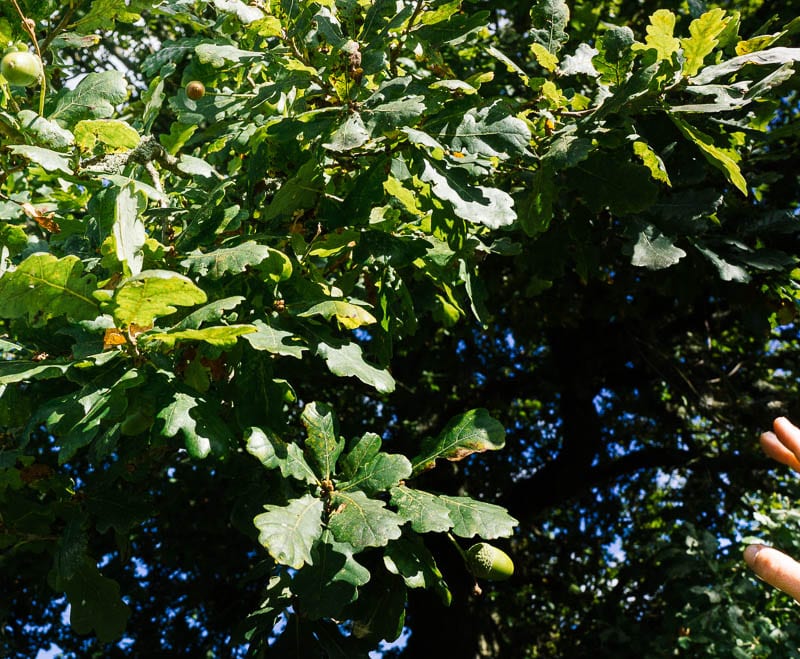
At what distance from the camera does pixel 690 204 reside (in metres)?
2.29

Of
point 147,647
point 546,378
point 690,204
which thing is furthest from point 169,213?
point 147,647

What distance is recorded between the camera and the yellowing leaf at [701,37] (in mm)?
1686

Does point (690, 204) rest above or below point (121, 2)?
below

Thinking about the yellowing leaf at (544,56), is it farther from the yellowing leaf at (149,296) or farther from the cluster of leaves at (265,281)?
the yellowing leaf at (149,296)

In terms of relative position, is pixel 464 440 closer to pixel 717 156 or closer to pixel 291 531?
pixel 291 531

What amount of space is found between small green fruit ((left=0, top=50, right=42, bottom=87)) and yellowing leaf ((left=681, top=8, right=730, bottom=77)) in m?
1.55

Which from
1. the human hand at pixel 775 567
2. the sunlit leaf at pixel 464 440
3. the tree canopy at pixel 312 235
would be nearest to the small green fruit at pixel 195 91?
the tree canopy at pixel 312 235

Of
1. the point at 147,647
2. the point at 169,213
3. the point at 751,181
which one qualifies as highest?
the point at 169,213

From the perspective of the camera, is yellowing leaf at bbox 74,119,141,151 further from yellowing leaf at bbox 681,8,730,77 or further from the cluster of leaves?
yellowing leaf at bbox 681,8,730,77

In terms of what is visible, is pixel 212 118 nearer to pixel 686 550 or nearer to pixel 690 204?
pixel 690 204

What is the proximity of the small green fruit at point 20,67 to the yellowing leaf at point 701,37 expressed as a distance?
155 centimetres

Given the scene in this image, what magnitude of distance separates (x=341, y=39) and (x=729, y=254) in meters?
1.63

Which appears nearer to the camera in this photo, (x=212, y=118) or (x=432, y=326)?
(x=212, y=118)

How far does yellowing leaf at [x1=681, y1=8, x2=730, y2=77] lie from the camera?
5.53 ft
